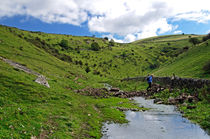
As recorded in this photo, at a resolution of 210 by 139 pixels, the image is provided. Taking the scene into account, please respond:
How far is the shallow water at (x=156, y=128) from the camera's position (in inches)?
623

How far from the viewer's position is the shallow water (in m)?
15.8

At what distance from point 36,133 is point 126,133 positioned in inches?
340

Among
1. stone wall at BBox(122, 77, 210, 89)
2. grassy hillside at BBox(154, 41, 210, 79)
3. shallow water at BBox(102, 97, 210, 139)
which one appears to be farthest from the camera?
grassy hillside at BBox(154, 41, 210, 79)

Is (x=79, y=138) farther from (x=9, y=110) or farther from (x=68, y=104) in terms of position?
(x=68, y=104)

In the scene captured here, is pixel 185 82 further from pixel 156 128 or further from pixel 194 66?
pixel 156 128

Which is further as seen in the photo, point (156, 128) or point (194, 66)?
point (194, 66)

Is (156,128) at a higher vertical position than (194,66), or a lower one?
lower

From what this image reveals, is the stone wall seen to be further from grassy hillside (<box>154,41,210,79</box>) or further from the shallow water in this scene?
the shallow water

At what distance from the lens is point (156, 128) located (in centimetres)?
1797

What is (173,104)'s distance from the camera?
2852 centimetres

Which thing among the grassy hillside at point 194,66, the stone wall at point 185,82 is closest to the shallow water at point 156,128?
the stone wall at point 185,82

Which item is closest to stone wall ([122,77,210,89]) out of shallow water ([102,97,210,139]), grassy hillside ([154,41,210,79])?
grassy hillside ([154,41,210,79])

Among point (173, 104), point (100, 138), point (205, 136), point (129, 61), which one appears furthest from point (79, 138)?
point (129, 61)

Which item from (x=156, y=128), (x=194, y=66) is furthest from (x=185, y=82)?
(x=156, y=128)
